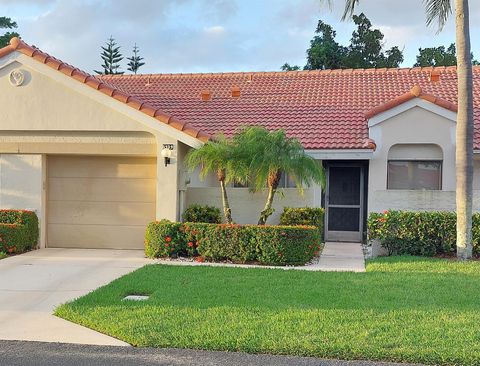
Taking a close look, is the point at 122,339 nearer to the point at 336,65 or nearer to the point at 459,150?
the point at 459,150

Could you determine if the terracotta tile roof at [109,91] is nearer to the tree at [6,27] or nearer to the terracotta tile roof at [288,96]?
the terracotta tile roof at [288,96]

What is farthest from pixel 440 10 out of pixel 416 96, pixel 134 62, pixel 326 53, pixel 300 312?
pixel 134 62

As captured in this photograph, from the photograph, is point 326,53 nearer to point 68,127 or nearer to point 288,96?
point 288,96

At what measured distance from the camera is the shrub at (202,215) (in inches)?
502

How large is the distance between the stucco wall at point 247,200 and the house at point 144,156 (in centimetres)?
3

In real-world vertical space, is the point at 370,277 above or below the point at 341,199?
below

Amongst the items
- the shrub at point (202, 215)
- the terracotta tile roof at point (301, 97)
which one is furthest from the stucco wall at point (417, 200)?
the shrub at point (202, 215)

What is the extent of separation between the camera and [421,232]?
1152 cm

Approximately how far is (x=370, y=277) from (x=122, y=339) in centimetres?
491

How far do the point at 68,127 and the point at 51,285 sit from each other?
198 inches

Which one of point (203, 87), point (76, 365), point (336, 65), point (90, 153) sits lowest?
point (76, 365)

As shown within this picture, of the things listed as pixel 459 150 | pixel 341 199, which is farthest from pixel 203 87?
pixel 459 150

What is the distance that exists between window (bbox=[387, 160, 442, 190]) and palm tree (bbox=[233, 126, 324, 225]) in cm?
351

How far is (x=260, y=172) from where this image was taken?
37.2 feet
